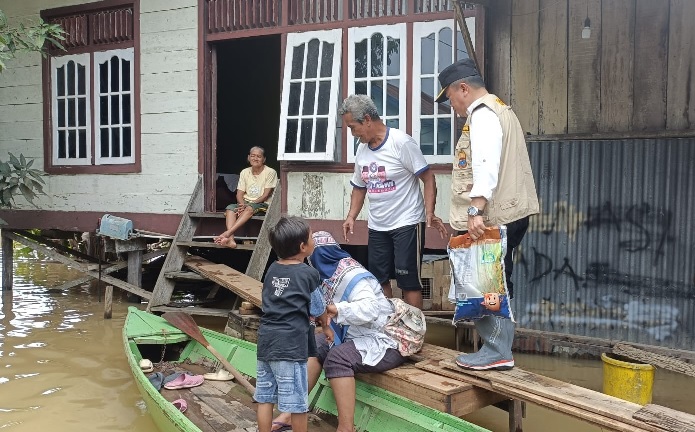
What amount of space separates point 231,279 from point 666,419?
4910 mm

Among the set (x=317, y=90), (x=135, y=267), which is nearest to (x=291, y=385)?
(x=317, y=90)

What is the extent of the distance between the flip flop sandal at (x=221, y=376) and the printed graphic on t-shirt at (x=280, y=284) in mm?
1924

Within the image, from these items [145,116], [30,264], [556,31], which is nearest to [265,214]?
[145,116]

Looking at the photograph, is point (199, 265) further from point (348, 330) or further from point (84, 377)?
point (348, 330)

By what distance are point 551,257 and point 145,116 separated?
18.6ft

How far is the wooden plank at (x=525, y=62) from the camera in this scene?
6156mm

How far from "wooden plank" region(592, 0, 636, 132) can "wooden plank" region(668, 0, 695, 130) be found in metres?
0.23

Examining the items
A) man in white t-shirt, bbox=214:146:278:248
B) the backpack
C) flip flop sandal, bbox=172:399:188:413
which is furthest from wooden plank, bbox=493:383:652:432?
man in white t-shirt, bbox=214:146:278:248

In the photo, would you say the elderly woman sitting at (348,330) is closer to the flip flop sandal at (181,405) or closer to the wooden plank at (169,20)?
the flip flop sandal at (181,405)

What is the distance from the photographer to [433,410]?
11.4ft

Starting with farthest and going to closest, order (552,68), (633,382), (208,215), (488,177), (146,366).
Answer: (208,215)
(552,68)
(146,366)
(633,382)
(488,177)

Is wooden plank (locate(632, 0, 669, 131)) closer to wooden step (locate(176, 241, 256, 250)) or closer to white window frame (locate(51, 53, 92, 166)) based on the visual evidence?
wooden step (locate(176, 241, 256, 250))

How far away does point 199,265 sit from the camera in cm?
784

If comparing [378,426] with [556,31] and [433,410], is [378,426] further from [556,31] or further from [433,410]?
[556,31]
